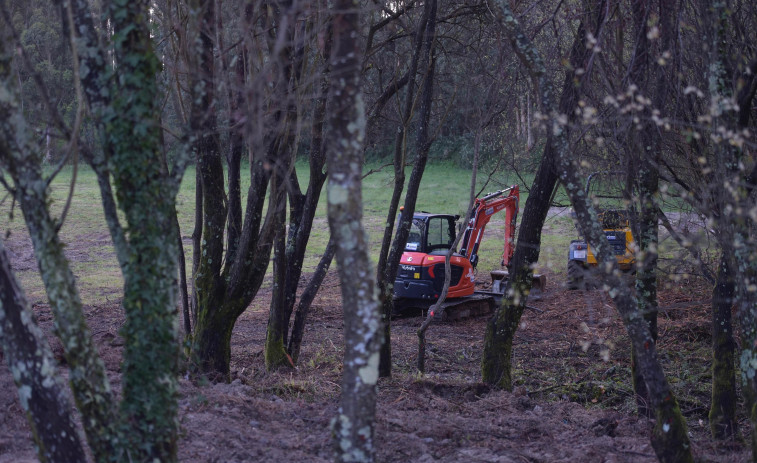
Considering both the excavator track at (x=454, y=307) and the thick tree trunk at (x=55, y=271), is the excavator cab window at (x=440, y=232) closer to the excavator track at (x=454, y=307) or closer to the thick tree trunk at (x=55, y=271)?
the excavator track at (x=454, y=307)

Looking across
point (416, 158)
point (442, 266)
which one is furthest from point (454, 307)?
point (416, 158)

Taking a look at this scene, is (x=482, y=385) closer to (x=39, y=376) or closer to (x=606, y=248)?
(x=606, y=248)

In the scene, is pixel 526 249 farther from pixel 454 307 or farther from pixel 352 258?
pixel 454 307

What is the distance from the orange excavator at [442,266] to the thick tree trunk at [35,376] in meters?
10.2

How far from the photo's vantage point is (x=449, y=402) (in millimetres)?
7727

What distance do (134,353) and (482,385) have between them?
17.2ft

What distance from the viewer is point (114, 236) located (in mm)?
3842

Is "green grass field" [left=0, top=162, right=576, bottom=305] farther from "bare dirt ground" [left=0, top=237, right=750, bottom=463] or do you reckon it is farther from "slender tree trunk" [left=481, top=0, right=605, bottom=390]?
"bare dirt ground" [left=0, top=237, right=750, bottom=463]

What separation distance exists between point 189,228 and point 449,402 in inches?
770

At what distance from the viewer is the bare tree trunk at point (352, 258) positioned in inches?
141

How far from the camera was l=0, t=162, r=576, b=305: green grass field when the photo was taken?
1609 cm

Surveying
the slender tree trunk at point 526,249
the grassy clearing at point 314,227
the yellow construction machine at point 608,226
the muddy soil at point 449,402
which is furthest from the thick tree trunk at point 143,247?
the grassy clearing at point 314,227

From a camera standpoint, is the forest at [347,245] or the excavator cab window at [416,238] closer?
the forest at [347,245]

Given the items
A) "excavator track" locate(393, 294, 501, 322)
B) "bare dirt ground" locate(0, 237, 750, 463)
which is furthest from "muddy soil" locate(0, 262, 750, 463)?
"excavator track" locate(393, 294, 501, 322)
